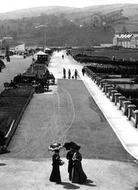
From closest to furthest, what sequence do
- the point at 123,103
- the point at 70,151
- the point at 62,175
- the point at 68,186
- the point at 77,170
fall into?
the point at 68,186
the point at 77,170
the point at 70,151
the point at 62,175
the point at 123,103

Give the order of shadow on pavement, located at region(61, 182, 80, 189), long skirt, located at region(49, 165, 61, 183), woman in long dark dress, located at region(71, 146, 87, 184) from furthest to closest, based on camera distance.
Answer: long skirt, located at region(49, 165, 61, 183), woman in long dark dress, located at region(71, 146, 87, 184), shadow on pavement, located at region(61, 182, 80, 189)

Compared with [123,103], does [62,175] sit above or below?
below

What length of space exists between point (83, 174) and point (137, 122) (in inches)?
375

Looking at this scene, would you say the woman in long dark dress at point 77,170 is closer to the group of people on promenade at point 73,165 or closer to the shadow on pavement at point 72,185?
the group of people on promenade at point 73,165

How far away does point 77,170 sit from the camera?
13.1m

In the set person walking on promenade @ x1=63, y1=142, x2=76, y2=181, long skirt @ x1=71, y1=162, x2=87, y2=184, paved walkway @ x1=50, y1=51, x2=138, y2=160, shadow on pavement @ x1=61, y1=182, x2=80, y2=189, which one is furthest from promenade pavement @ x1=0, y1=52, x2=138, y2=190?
paved walkway @ x1=50, y1=51, x2=138, y2=160

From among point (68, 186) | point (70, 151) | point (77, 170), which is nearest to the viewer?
point (68, 186)

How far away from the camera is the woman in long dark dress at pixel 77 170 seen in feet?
42.8

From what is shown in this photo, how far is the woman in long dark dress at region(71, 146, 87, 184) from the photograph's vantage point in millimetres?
13041

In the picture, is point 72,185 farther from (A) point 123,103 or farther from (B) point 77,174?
(A) point 123,103

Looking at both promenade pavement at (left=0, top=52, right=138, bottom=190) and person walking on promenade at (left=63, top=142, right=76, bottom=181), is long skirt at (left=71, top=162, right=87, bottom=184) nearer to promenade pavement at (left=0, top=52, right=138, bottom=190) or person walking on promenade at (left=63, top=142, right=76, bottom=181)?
promenade pavement at (left=0, top=52, right=138, bottom=190)

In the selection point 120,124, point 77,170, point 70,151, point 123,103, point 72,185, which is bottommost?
point 120,124

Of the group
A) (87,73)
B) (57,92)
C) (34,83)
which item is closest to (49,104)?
(57,92)

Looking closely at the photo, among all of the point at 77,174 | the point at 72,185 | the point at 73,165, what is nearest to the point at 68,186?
the point at 72,185
